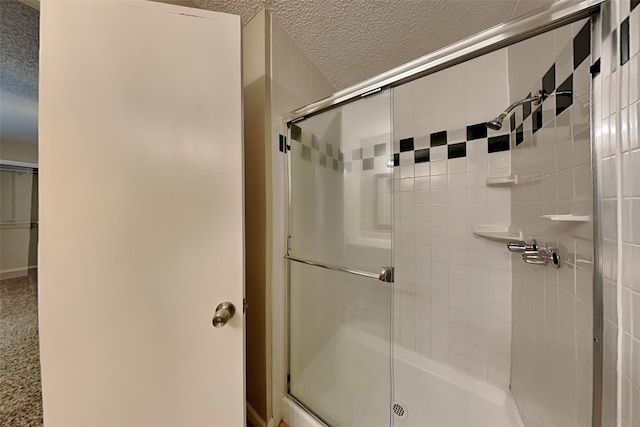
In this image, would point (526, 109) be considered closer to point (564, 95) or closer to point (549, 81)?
point (549, 81)

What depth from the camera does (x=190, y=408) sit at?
693mm

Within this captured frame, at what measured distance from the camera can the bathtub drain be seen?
1145mm

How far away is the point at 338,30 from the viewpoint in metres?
1.05

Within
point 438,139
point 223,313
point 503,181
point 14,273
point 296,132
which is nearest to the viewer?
point 223,313

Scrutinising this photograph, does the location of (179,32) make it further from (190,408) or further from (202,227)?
(190,408)

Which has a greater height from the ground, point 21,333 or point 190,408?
point 21,333

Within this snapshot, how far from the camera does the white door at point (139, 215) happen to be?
57cm

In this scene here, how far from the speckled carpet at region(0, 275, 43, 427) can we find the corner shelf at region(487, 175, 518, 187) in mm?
2148

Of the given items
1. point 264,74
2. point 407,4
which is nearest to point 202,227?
point 264,74

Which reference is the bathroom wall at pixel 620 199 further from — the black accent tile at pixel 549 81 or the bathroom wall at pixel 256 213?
the bathroom wall at pixel 256 213

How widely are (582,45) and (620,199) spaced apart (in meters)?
0.49

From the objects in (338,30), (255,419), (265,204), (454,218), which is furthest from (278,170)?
(255,419)

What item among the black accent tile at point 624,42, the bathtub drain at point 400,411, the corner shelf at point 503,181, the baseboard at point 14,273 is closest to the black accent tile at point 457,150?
the corner shelf at point 503,181

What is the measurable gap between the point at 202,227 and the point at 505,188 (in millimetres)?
1553
